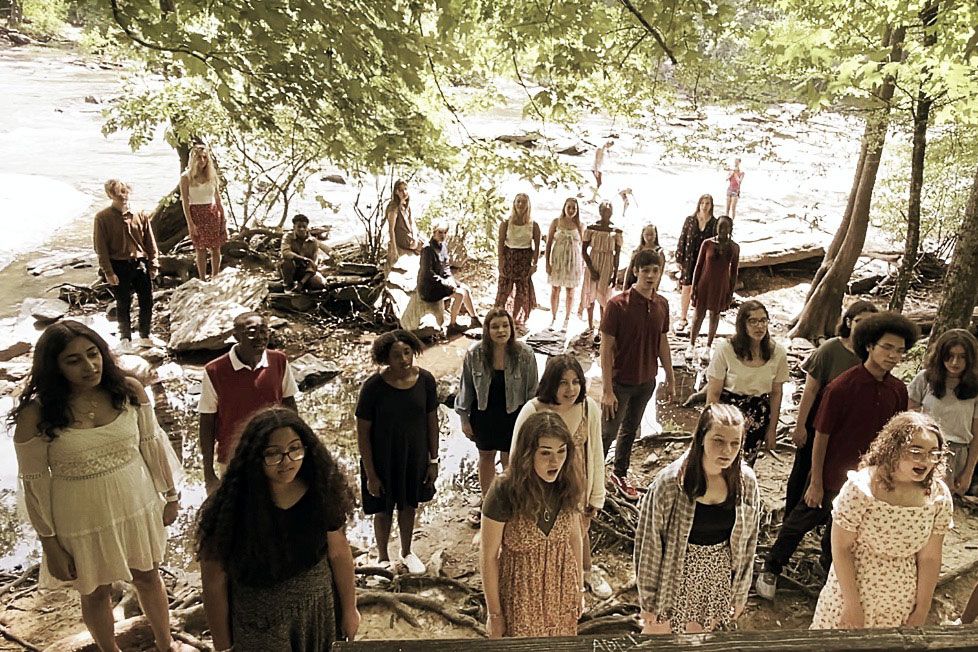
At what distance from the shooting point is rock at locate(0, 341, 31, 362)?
816 centimetres

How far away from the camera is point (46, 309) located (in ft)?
31.5

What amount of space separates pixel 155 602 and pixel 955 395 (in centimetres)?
496

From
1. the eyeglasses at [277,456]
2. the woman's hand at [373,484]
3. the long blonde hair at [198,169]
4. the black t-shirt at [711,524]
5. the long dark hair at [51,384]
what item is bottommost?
the woman's hand at [373,484]

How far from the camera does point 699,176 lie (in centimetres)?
2203

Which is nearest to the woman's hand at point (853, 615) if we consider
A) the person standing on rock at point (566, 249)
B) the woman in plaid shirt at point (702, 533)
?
the woman in plaid shirt at point (702, 533)

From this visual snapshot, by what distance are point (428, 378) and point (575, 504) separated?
161 centimetres

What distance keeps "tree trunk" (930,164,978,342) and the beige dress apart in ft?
12.0

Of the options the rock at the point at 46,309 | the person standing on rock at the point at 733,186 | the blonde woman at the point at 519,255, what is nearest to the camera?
the blonde woman at the point at 519,255

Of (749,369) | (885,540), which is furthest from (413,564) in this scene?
(885,540)

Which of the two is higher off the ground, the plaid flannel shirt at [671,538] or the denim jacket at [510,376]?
the denim jacket at [510,376]

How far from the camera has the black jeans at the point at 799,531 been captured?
4.33 meters

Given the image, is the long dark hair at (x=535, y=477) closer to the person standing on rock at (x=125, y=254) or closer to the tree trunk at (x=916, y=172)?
the tree trunk at (x=916, y=172)

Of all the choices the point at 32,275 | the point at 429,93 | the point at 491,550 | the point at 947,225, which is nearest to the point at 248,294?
the point at 429,93

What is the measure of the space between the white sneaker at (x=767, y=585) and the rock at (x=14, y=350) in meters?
8.20
